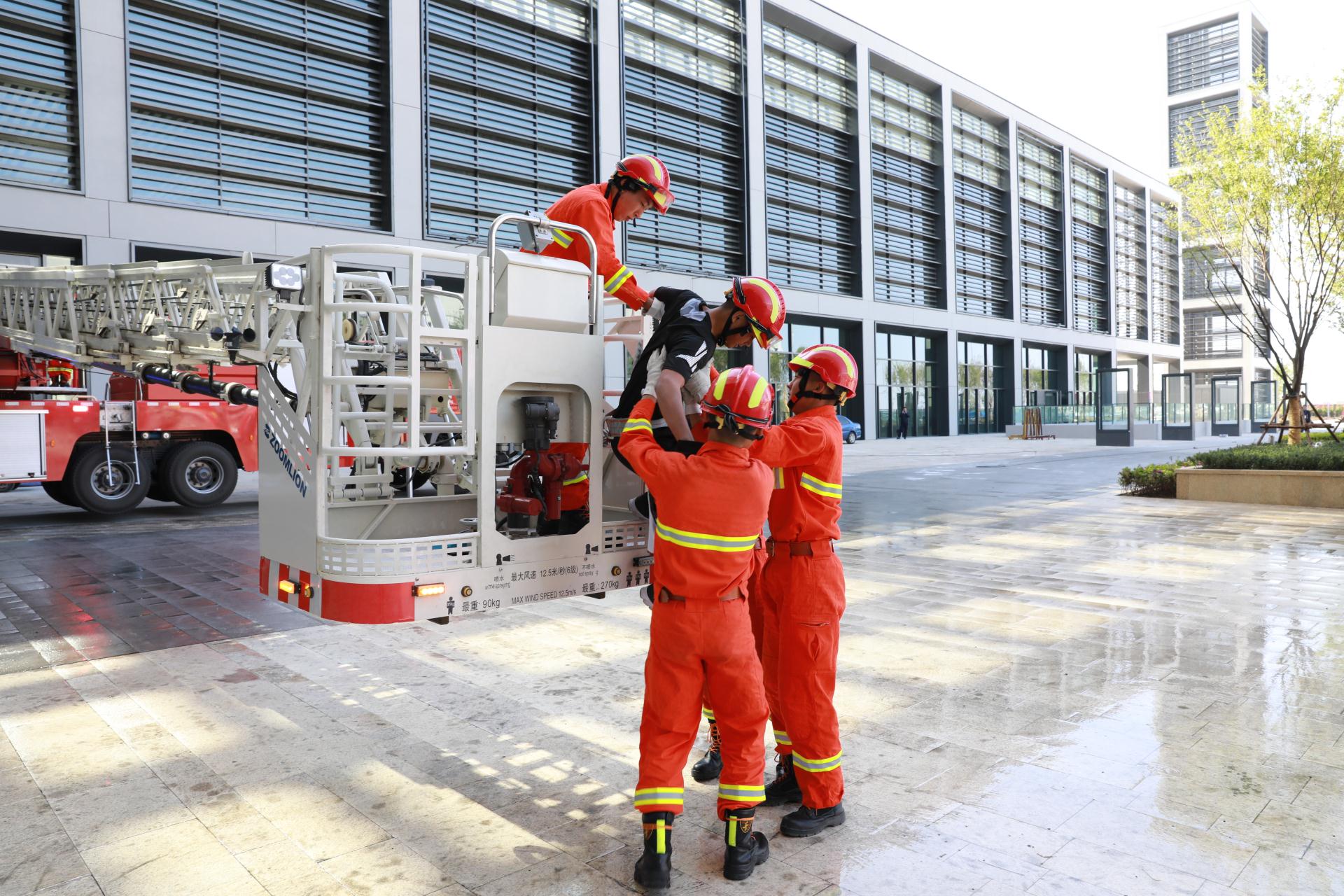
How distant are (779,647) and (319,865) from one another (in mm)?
1989

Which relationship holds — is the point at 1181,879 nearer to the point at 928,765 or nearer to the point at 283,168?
the point at 928,765

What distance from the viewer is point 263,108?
22.2 metres

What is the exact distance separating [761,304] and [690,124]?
31200 millimetres

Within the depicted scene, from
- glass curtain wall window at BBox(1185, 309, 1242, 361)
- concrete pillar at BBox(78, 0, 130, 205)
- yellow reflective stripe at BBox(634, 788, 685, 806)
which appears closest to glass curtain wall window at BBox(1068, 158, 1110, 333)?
glass curtain wall window at BBox(1185, 309, 1242, 361)

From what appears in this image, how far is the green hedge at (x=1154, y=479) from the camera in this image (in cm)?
1669

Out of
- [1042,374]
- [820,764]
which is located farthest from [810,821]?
[1042,374]

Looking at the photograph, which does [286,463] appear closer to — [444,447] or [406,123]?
[444,447]

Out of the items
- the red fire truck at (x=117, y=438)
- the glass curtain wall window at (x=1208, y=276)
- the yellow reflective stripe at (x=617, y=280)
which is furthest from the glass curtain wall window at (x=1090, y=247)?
the yellow reflective stripe at (x=617, y=280)

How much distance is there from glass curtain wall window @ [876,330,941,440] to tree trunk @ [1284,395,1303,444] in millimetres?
21752

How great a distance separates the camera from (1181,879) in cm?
324

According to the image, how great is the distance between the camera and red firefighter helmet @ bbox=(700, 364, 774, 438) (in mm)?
3377

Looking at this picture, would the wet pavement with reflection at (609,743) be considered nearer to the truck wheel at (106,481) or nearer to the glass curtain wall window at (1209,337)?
the truck wheel at (106,481)

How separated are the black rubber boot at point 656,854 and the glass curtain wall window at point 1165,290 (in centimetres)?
7177

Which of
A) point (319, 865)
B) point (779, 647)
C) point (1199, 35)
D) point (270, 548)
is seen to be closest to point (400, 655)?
point (270, 548)
